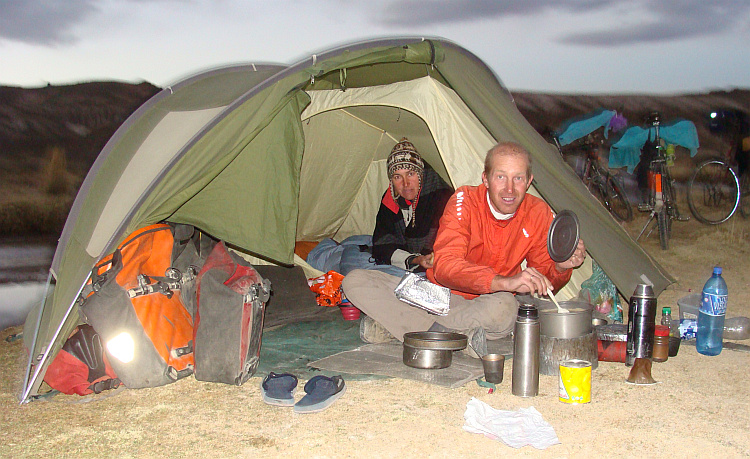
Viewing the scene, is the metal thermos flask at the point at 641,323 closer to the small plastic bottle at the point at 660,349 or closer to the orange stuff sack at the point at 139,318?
the small plastic bottle at the point at 660,349

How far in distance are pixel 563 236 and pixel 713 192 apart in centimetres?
616

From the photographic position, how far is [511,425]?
7.93 ft

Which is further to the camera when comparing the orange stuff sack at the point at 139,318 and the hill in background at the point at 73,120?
the hill in background at the point at 73,120

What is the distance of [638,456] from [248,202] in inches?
83.3

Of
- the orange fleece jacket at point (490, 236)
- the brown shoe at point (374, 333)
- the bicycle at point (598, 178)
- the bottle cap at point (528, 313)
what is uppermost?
the bicycle at point (598, 178)

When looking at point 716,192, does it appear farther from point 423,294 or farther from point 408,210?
point 423,294

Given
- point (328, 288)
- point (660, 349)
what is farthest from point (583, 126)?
point (660, 349)

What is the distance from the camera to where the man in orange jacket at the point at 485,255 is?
3.12 meters

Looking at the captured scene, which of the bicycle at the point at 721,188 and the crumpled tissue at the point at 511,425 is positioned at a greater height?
the bicycle at the point at 721,188

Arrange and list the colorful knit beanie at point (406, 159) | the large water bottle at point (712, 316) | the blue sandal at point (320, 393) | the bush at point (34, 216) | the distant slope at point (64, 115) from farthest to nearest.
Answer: the distant slope at point (64, 115), the bush at point (34, 216), the colorful knit beanie at point (406, 159), the large water bottle at point (712, 316), the blue sandal at point (320, 393)

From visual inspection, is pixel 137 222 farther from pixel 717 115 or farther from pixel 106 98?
pixel 106 98

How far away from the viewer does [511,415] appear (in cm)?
251

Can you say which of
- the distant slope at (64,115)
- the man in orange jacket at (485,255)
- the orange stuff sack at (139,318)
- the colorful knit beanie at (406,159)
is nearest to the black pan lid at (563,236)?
the man in orange jacket at (485,255)

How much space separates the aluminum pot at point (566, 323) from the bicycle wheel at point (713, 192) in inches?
222
